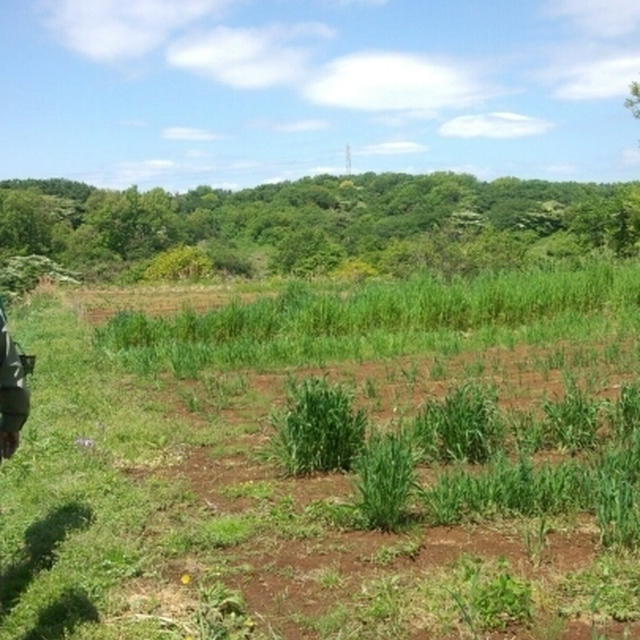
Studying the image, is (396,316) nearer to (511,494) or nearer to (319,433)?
(319,433)

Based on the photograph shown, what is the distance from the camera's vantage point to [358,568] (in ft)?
13.1

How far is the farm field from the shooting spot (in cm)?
353

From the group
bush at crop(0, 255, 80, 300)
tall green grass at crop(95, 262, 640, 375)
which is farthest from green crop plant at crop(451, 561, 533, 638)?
bush at crop(0, 255, 80, 300)

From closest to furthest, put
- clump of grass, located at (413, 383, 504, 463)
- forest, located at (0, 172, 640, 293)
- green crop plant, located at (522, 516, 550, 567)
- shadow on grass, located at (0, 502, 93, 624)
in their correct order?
green crop plant, located at (522, 516, 550, 567)
shadow on grass, located at (0, 502, 93, 624)
clump of grass, located at (413, 383, 504, 463)
forest, located at (0, 172, 640, 293)

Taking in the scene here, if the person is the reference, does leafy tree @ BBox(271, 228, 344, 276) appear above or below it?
above

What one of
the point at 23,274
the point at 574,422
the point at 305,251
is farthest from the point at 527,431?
the point at 305,251

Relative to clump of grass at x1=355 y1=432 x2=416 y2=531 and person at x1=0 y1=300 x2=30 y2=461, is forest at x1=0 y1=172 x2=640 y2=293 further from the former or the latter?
person at x1=0 y1=300 x2=30 y2=461

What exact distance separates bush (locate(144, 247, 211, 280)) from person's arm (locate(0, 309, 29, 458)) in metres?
29.1

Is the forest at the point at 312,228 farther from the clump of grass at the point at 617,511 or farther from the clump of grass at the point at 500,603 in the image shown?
the clump of grass at the point at 500,603

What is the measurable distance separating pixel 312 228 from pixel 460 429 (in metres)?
56.3

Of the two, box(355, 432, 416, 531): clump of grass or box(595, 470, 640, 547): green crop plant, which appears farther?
box(355, 432, 416, 531): clump of grass

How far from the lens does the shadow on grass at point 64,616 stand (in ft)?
11.7

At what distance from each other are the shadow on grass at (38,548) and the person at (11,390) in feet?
3.36

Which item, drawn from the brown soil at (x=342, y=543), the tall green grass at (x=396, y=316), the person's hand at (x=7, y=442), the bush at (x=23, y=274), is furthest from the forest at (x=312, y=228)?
the person's hand at (x=7, y=442)
